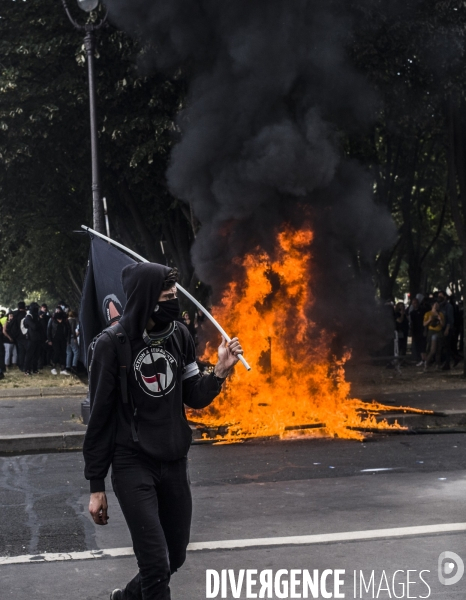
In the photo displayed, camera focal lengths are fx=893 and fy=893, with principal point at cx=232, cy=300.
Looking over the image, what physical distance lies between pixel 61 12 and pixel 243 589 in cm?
1514

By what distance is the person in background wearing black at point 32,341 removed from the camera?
805 inches

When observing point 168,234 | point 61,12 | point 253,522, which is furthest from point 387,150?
point 253,522

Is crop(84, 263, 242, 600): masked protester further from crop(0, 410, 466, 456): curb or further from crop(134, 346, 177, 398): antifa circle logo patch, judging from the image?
crop(0, 410, 466, 456): curb

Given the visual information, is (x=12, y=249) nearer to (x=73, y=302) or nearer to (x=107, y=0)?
(x=107, y=0)

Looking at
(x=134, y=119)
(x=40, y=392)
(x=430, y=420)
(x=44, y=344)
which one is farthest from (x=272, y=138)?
(x=44, y=344)

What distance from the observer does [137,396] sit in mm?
3553

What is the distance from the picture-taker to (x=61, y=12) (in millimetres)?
17500

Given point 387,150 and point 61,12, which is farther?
point 387,150

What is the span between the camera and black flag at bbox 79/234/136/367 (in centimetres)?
800

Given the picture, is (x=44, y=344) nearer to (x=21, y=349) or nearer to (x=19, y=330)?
(x=21, y=349)

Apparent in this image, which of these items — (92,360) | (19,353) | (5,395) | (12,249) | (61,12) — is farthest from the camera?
(12,249)

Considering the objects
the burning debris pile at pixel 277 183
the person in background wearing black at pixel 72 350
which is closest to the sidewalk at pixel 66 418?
the burning debris pile at pixel 277 183

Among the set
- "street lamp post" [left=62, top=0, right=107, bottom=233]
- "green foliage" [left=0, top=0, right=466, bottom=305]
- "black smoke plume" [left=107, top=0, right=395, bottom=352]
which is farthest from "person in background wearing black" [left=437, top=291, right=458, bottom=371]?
"street lamp post" [left=62, top=0, right=107, bottom=233]

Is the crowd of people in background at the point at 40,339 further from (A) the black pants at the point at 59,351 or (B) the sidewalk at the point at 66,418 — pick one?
(B) the sidewalk at the point at 66,418
